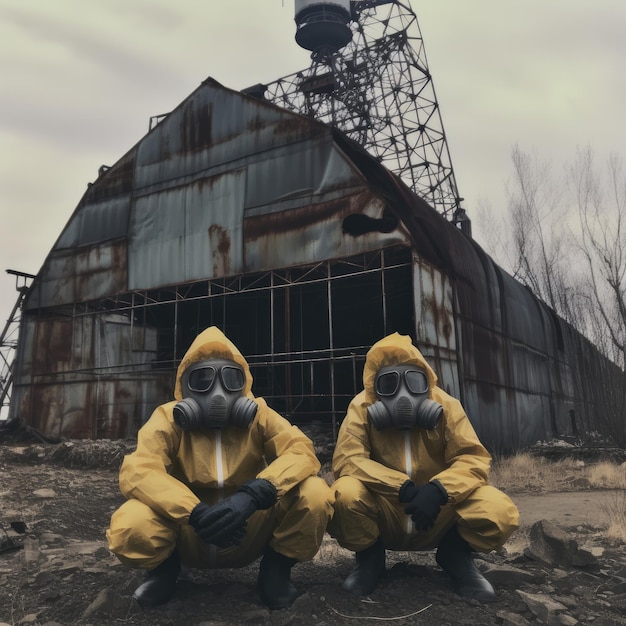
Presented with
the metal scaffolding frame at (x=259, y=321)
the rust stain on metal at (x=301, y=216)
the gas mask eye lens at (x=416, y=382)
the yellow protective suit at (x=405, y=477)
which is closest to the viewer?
the yellow protective suit at (x=405, y=477)

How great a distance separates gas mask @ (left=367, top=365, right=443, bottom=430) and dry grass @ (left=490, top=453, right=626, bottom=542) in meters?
6.13

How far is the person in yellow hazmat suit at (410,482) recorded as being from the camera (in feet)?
11.6

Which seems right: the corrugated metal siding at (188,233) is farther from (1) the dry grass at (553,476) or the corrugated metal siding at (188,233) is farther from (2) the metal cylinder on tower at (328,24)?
(2) the metal cylinder on tower at (328,24)

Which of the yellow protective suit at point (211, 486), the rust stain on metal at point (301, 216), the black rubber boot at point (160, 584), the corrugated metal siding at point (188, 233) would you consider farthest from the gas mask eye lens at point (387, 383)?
the corrugated metal siding at point (188, 233)

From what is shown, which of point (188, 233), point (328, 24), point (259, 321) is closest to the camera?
point (188, 233)

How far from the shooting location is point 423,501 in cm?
340

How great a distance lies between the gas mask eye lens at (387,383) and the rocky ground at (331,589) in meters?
1.26

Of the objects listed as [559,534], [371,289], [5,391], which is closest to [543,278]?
[371,289]

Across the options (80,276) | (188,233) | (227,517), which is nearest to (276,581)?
(227,517)

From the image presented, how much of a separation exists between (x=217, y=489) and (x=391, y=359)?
1458 mm

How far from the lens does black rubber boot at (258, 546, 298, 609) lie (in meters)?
3.45

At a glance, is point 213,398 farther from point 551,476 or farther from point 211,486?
point 551,476

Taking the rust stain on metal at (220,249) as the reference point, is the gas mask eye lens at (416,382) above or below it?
below

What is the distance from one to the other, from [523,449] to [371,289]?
5.89 m
